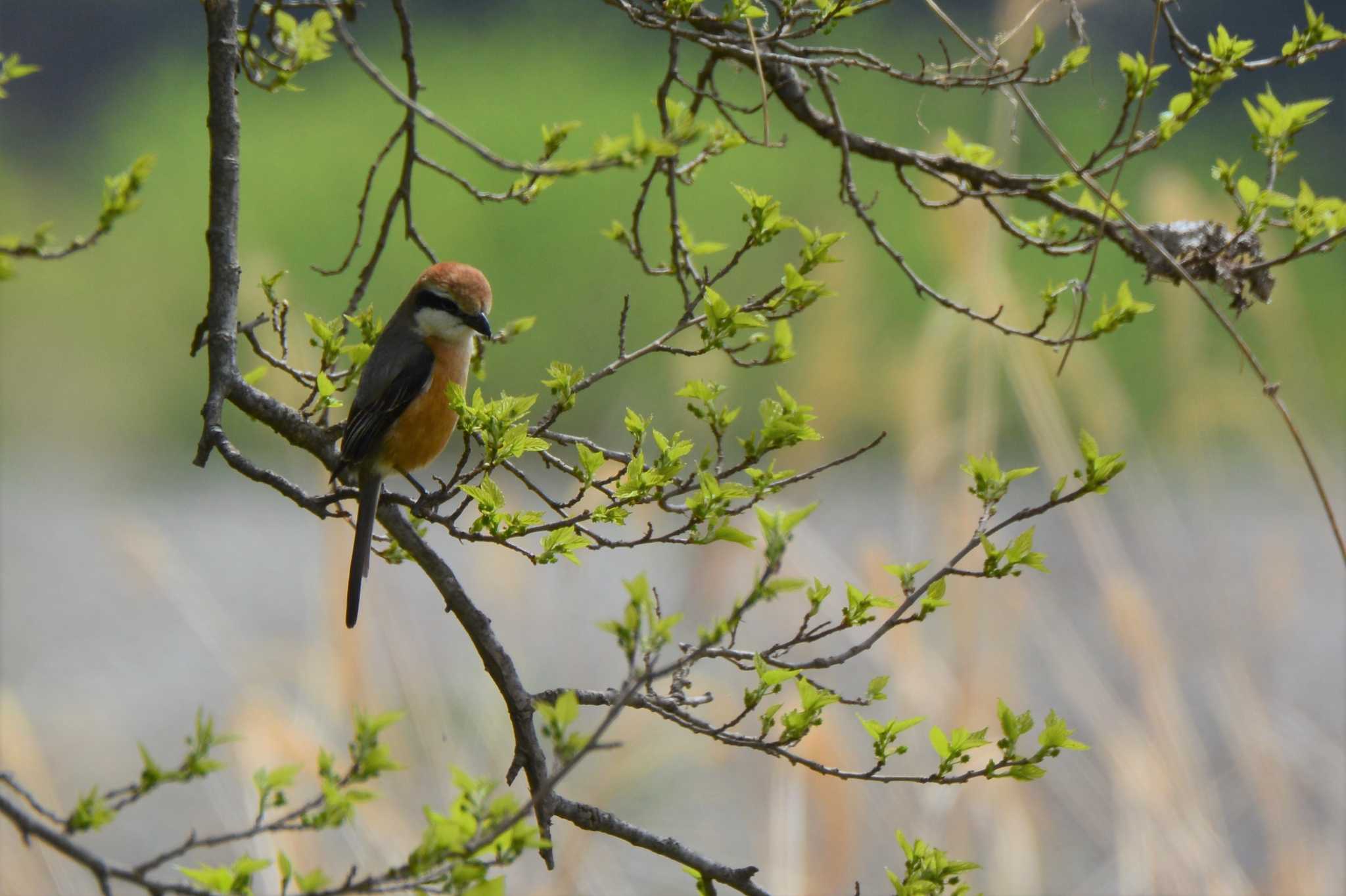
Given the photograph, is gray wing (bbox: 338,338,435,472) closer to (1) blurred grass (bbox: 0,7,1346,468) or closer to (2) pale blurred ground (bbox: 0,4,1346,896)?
(2) pale blurred ground (bbox: 0,4,1346,896)

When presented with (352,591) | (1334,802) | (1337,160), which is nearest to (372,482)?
(352,591)

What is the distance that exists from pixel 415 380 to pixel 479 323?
6.5 inches

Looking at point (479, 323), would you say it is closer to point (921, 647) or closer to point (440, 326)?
point (440, 326)

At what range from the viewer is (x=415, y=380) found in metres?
2.37

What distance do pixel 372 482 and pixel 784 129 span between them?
229 inches

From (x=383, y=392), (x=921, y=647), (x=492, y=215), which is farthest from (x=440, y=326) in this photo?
(x=492, y=215)

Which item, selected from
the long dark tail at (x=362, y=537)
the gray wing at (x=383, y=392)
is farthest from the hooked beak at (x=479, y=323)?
the long dark tail at (x=362, y=537)

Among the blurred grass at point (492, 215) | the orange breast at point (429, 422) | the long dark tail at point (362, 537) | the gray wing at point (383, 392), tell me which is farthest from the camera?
the blurred grass at point (492, 215)

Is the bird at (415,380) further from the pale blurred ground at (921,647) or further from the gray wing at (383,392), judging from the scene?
the pale blurred ground at (921,647)

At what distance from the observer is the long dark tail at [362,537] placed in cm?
203

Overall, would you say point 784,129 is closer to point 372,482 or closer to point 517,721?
point 372,482

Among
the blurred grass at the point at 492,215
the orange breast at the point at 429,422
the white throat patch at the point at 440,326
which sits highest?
the blurred grass at the point at 492,215

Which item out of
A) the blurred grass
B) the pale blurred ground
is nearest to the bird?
the pale blurred ground

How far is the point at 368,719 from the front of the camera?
1631 mm
